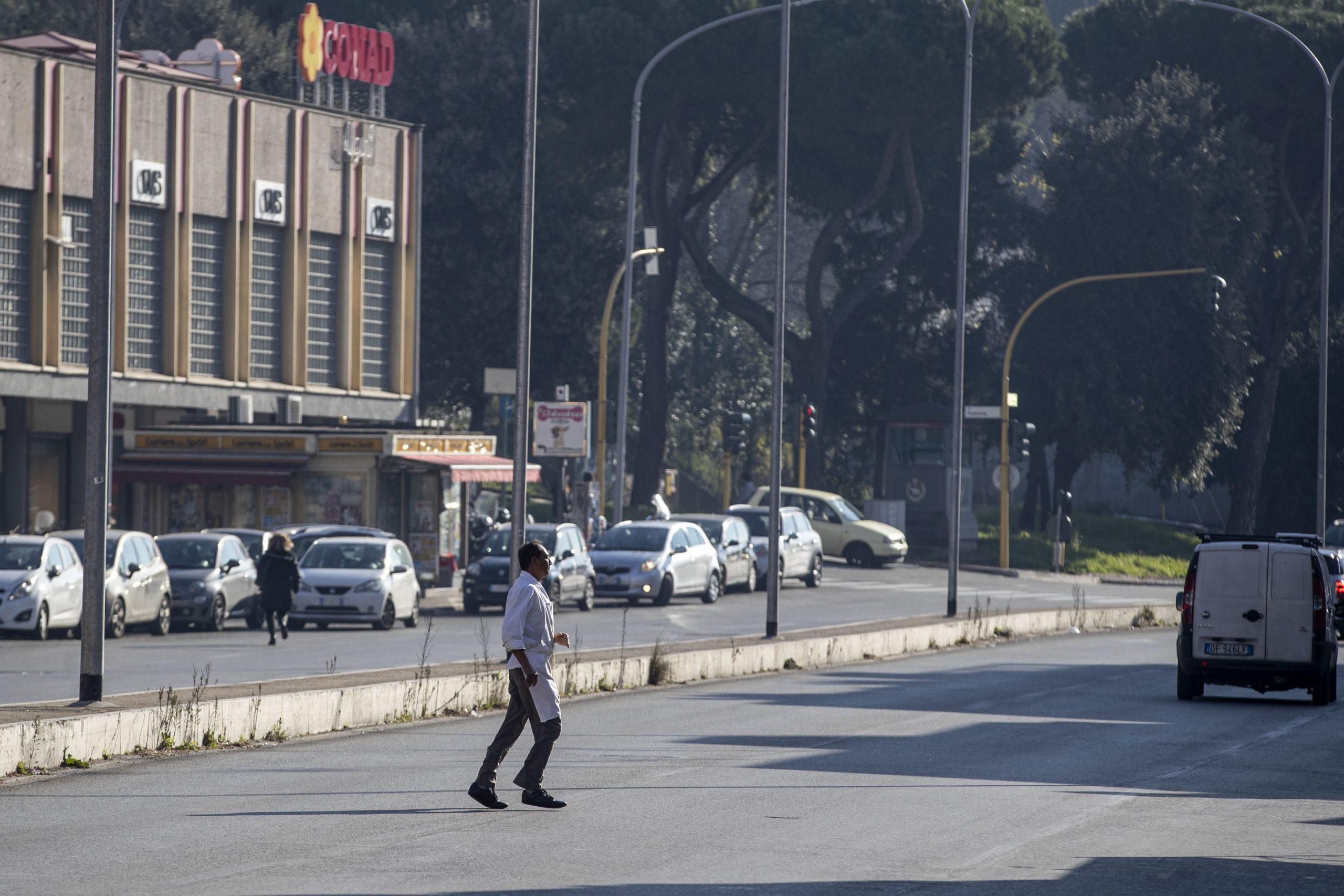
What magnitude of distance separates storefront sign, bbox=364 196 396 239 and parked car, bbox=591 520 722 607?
15947 millimetres

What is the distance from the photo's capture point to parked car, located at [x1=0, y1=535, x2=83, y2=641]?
2523 cm

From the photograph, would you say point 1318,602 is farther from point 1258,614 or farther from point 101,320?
point 101,320

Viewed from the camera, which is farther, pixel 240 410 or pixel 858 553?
pixel 858 553

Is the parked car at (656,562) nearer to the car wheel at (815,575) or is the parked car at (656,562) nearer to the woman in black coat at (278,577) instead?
the car wheel at (815,575)

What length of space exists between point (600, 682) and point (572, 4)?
3824cm

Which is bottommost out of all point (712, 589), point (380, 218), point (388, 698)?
point (712, 589)

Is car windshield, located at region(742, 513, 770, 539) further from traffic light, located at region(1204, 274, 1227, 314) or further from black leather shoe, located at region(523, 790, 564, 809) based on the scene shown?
black leather shoe, located at region(523, 790, 564, 809)

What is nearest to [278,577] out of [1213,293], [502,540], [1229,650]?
[502,540]

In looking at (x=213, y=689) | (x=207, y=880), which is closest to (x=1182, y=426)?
(x=213, y=689)

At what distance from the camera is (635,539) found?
3628 cm

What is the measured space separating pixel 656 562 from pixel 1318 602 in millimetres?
16586

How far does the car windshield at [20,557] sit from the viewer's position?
2566 centimetres

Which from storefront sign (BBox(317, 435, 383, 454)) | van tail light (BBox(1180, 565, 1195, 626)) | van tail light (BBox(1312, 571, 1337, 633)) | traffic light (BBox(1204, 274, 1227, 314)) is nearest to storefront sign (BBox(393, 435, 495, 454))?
storefront sign (BBox(317, 435, 383, 454))

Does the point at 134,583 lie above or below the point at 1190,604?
below
